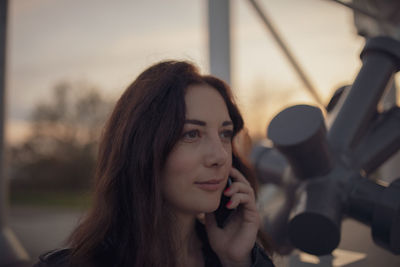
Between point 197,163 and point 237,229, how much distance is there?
45 centimetres

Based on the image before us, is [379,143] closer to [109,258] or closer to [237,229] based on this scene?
[237,229]

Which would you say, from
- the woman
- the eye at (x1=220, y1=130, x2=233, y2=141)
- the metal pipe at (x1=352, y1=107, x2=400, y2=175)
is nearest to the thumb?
the woman

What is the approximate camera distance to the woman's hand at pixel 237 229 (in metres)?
1.67

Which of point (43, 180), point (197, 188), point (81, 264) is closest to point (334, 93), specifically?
point (197, 188)

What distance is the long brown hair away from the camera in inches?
58.0

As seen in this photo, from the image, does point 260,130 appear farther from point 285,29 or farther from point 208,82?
point 208,82

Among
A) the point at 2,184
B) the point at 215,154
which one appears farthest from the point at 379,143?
the point at 2,184

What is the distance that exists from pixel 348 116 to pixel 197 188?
0.91 metres

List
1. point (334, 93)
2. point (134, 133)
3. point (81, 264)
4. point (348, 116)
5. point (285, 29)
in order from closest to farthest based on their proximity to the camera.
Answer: point (81, 264) < point (134, 133) < point (348, 116) < point (334, 93) < point (285, 29)

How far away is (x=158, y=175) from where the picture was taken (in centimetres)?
147

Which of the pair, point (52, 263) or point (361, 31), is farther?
point (361, 31)

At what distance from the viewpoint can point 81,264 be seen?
1.44m

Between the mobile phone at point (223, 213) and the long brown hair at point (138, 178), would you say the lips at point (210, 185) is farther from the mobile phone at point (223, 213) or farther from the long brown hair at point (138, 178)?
the mobile phone at point (223, 213)

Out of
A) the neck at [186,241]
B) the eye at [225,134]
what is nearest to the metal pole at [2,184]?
the neck at [186,241]
